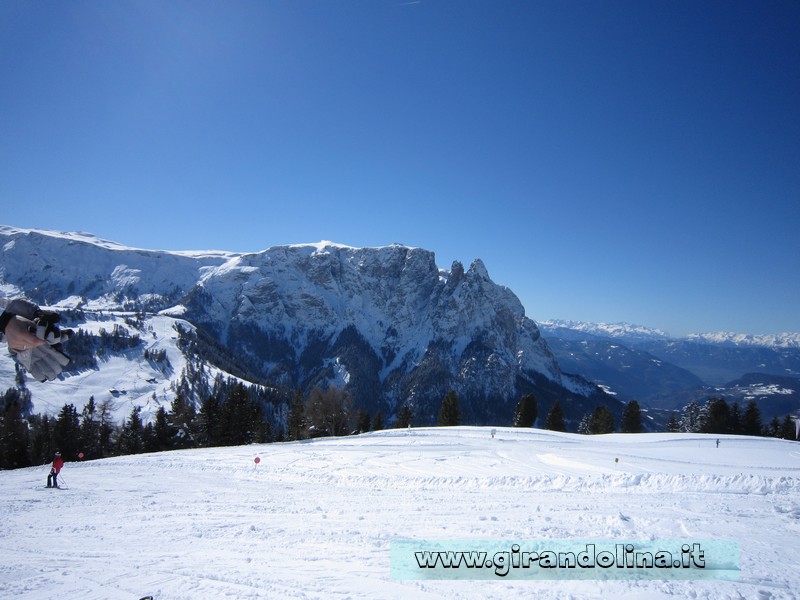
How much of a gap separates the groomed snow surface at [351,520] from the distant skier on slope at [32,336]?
21.3 ft

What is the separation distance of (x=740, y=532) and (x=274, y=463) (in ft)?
83.4

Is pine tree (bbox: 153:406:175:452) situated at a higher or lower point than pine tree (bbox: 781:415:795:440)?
lower

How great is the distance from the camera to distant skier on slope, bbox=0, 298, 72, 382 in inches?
209

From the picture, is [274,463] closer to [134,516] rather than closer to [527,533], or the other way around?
[134,516]

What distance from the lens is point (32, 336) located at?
5.41 meters

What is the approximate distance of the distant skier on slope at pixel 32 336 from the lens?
530cm

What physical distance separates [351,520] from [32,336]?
11468 mm

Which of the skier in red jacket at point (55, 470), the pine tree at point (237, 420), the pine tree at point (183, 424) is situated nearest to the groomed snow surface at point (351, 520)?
the skier in red jacket at point (55, 470)

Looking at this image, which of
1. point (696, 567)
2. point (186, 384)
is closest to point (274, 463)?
point (696, 567)

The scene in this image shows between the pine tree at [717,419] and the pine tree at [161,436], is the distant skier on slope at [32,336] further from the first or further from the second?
the pine tree at [717,419]

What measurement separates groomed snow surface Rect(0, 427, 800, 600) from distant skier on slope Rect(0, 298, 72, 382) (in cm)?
650

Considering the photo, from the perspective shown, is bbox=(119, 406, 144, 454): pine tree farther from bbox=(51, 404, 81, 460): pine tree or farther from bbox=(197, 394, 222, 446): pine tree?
bbox=(197, 394, 222, 446): pine tree

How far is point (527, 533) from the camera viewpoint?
11.9 metres

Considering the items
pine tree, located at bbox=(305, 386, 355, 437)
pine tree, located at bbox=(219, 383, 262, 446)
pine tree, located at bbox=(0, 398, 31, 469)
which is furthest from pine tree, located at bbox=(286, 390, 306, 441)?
pine tree, located at bbox=(0, 398, 31, 469)
